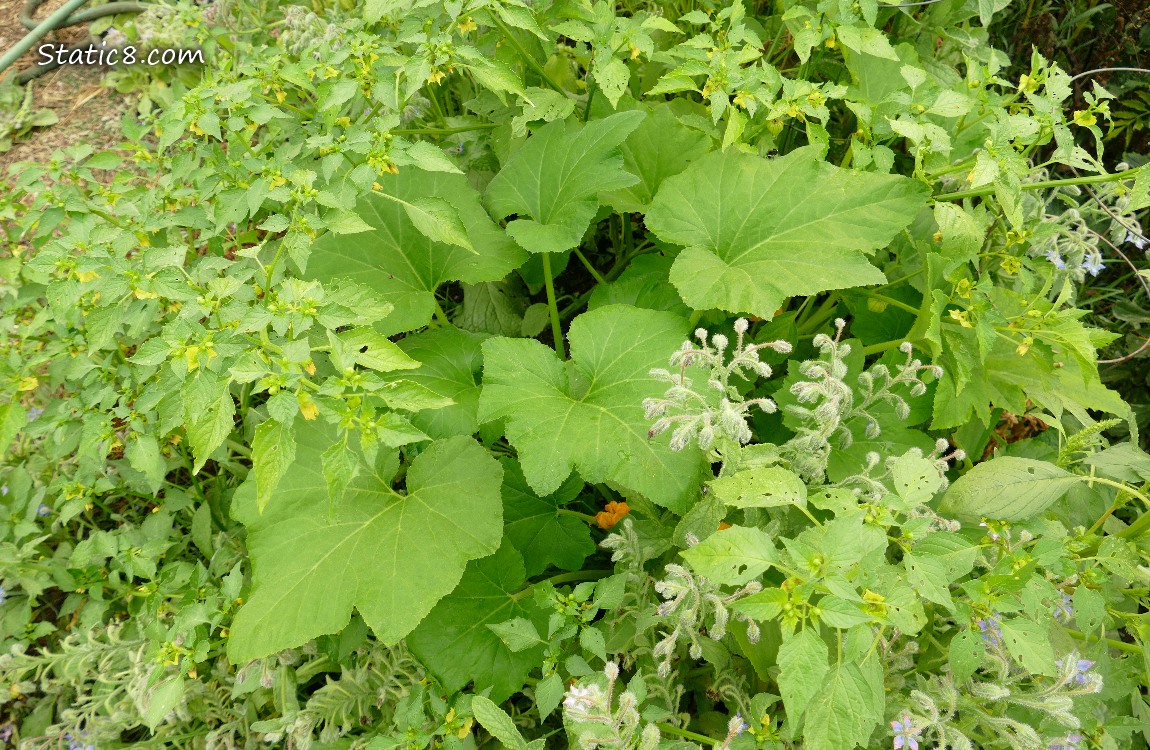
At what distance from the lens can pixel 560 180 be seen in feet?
8.06

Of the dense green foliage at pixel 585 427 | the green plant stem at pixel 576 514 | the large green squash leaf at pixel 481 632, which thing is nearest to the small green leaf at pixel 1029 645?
the dense green foliage at pixel 585 427

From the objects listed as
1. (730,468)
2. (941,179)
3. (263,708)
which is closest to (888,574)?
(730,468)

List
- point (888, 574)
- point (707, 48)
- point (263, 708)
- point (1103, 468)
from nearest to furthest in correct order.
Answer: point (888, 574)
point (1103, 468)
point (707, 48)
point (263, 708)

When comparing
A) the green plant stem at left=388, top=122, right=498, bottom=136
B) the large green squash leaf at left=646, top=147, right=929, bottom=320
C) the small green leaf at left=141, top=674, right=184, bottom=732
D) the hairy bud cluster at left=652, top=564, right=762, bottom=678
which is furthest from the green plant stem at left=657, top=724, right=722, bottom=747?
the green plant stem at left=388, top=122, right=498, bottom=136

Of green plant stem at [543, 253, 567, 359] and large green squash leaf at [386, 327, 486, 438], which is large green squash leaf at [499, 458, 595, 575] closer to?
large green squash leaf at [386, 327, 486, 438]

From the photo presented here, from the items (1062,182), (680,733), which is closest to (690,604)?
(680,733)

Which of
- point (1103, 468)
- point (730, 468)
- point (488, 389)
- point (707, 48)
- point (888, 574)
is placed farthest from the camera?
point (707, 48)

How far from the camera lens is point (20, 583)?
8.55 feet

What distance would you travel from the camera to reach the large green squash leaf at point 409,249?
249 centimetres

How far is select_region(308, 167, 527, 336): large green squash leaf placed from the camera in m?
2.49

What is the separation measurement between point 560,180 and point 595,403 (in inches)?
31.1

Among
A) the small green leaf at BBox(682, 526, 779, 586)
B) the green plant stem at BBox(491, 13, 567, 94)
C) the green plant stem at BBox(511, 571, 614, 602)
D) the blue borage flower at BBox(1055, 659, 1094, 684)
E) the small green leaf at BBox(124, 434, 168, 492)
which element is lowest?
the green plant stem at BBox(511, 571, 614, 602)

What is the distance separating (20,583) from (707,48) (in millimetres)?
2862

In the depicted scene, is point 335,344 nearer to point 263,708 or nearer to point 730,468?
point 730,468
